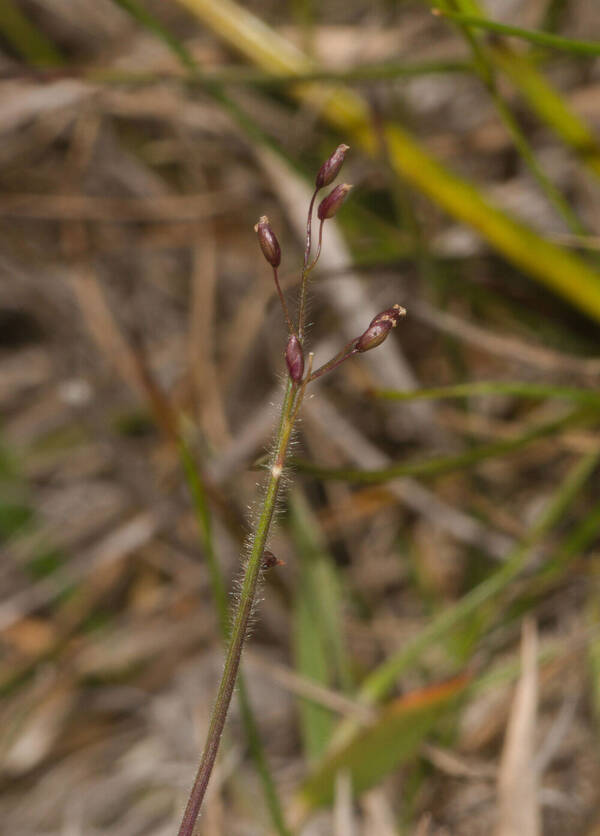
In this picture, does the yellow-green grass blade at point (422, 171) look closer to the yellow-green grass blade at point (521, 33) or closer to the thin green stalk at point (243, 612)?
the yellow-green grass blade at point (521, 33)

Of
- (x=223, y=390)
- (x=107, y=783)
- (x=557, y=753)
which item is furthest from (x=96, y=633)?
(x=557, y=753)

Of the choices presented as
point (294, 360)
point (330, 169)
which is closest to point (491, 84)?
point (330, 169)

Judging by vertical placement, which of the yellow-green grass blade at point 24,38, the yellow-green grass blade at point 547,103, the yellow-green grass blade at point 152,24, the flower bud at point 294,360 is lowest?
the flower bud at point 294,360

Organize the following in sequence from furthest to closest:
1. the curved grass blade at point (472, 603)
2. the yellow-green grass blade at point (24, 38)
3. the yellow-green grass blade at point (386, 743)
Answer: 1. the yellow-green grass blade at point (24, 38)
2. the curved grass blade at point (472, 603)
3. the yellow-green grass blade at point (386, 743)

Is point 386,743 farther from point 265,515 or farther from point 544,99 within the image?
point 544,99

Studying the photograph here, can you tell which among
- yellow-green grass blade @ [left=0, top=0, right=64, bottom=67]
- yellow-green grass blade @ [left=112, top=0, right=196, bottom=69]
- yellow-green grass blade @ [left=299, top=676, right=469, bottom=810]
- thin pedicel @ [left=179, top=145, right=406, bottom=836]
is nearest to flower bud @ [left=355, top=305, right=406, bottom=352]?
thin pedicel @ [left=179, top=145, right=406, bottom=836]

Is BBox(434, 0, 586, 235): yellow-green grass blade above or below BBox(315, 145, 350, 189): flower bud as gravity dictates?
above

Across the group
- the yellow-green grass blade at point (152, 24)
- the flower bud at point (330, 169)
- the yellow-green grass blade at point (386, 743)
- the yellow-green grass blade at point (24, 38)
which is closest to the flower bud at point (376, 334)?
the flower bud at point (330, 169)

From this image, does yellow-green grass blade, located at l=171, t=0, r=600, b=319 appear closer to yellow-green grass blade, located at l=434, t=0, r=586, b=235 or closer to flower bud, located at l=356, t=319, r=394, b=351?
yellow-green grass blade, located at l=434, t=0, r=586, b=235
